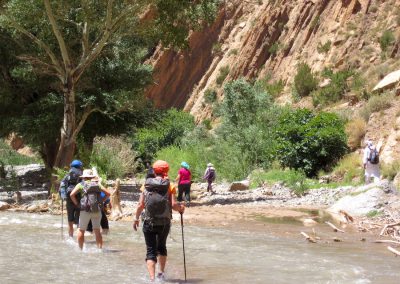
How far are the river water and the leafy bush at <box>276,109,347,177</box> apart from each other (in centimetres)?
1157

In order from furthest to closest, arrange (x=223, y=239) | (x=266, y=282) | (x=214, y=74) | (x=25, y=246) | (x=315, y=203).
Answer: (x=214, y=74)
(x=315, y=203)
(x=223, y=239)
(x=25, y=246)
(x=266, y=282)

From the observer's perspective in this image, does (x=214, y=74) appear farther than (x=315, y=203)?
Yes

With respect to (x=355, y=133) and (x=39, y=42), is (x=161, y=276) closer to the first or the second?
(x=39, y=42)

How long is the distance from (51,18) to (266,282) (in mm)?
13401

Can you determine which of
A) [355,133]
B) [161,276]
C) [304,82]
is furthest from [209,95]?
[161,276]

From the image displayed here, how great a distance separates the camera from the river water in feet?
30.1

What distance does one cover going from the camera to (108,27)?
20188 mm

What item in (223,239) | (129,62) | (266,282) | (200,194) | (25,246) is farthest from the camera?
(129,62)

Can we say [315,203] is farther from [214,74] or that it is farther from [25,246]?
[214,74]

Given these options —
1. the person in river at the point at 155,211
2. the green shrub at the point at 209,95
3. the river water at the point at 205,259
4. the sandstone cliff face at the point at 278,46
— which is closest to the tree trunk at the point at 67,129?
the river water at the point at 205,259

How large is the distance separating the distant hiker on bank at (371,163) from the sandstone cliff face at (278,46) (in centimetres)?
631

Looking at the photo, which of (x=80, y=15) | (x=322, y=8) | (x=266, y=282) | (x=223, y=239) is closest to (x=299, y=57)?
(x=322, y=8)

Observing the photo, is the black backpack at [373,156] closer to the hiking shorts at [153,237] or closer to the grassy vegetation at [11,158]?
the hiking shorts at [153,237]

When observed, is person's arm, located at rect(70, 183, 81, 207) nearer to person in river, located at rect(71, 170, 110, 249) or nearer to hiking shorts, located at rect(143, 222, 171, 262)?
person in river, located at rect(71, 170, 110, 249)
